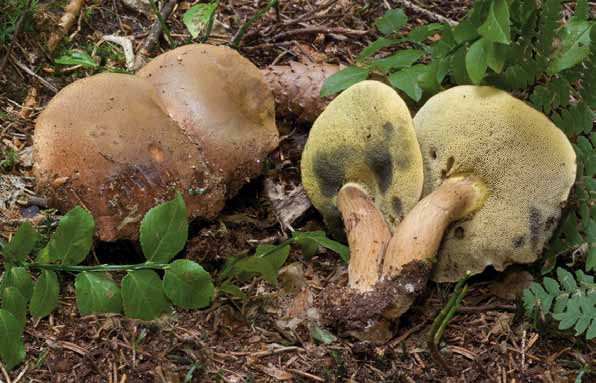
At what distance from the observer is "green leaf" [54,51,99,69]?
262cm

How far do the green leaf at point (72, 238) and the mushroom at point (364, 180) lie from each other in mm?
735

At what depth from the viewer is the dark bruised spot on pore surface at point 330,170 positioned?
232 cm

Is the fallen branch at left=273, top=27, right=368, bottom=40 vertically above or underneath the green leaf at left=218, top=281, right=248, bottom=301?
above

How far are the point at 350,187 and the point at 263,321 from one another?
0.56 metres

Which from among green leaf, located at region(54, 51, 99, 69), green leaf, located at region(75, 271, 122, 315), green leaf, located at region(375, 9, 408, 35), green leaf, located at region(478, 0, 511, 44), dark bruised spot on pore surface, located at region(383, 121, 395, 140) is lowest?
green leaf, located at region(75, 271, 122, 315)

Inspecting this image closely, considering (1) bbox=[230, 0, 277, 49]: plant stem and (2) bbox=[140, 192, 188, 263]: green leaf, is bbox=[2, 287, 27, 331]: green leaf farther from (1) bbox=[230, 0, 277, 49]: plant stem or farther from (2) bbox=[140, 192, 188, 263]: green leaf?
(1) bbox=[230, 0, 277, 49]: plant stem

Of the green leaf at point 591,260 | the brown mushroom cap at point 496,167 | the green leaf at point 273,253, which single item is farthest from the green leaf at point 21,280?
the green leaf at point 591,260

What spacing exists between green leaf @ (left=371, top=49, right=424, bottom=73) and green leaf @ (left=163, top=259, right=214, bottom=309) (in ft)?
3.23

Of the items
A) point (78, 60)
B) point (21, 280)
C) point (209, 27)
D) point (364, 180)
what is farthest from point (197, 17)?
point (21, 280)

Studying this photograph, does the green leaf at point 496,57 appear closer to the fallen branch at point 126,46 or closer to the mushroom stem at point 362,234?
the mushroom stem at point 362,234

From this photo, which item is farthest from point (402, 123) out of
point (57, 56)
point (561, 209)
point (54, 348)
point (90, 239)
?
point (57, 56)

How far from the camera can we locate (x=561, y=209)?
2160 mm

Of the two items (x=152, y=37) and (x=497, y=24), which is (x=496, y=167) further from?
(x=152, y=37)

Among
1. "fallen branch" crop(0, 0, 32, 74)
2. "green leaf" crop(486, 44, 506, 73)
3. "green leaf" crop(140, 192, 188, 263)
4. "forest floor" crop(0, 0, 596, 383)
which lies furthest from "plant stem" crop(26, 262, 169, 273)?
"green leaf" crop(486, 44, 506, 73)
